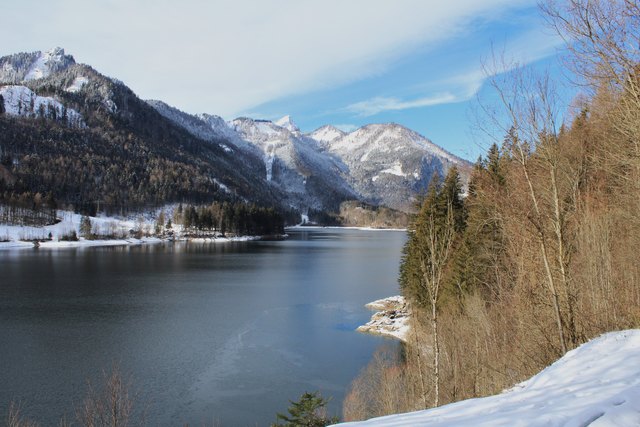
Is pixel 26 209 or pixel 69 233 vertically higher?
pixel 26 209

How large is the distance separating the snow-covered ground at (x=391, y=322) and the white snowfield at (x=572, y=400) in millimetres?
24625

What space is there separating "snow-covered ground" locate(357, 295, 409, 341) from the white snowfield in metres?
24.6

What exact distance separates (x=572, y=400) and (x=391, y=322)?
30292 millimetres

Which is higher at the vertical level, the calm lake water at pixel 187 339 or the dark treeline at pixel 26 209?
the dark treeline at pixel 26 209

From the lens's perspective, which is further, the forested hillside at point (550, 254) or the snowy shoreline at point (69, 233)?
the snowy shoreline at point (69, 233)

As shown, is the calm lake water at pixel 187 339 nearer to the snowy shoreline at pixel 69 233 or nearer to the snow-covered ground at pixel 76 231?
the snowy shoreline at pixel 69 233

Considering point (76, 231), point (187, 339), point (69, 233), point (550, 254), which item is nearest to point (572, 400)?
point (550, 254)

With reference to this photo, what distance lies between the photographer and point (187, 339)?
31203 mm

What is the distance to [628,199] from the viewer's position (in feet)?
41.8

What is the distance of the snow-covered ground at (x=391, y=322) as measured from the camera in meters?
33.5

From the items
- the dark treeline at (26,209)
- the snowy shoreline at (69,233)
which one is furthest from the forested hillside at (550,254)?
the dark treeline at (26,209)

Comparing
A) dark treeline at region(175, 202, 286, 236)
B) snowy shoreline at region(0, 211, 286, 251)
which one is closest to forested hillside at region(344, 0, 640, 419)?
snowy shoreline at region(0, 211, 286, 251)

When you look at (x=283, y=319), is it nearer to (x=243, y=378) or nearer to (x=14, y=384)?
(x=243, y=378)

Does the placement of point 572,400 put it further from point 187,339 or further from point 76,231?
point 76,231
